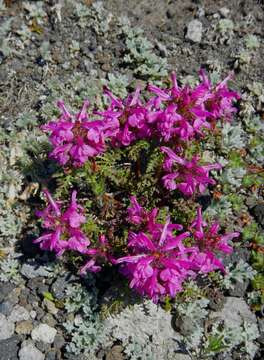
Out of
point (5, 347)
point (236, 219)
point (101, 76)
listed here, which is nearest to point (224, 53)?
point (101, 76)

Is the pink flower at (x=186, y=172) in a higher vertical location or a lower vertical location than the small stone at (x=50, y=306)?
higher

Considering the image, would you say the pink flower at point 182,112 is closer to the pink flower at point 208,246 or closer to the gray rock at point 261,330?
the pink flower at point 208,246

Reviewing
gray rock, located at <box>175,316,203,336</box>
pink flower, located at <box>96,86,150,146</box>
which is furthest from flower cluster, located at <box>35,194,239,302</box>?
gray rock, located at <box>175,316,203,336</box>

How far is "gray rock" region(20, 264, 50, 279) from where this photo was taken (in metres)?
5.26

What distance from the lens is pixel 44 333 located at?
5090 mm

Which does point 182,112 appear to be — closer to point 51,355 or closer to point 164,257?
point 164,257

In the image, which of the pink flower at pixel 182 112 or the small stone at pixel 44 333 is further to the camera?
the small stone at pixel 44 333

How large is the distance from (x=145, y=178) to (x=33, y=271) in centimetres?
147

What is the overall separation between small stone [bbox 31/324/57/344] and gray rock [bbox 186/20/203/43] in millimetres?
3801

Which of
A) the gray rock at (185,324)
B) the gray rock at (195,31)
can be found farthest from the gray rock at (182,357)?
the gray rock at (195,31)

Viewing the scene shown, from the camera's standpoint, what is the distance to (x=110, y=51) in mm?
6469

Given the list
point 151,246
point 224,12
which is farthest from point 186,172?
point 224,12

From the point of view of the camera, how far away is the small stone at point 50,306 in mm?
5172

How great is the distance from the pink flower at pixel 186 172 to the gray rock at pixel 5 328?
6.93 ft
